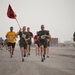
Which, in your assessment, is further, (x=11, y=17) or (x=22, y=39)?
(x=11, y=17)

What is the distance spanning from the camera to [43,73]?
7.89 m

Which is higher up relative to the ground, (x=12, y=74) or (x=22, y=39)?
(x=22, y=39)

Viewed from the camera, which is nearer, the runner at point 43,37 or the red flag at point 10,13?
the runner at point 43,37

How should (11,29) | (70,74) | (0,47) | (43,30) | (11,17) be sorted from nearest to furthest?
1. (70,74)
2. (43,30)
3. (11,17)
4. (11,29)
5. (0,47)

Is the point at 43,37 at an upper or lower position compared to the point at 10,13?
lower

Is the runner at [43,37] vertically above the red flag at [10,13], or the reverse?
the red flag at [10,13]

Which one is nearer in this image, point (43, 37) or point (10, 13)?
point (43, 37)

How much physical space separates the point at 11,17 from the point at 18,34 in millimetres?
1632

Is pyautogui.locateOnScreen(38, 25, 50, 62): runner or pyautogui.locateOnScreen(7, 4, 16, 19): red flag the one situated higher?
pyautogui.locateOnScreen(7, 4, 16, 19): red flag

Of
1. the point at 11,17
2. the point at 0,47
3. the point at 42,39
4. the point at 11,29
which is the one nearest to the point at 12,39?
the point at 11,29

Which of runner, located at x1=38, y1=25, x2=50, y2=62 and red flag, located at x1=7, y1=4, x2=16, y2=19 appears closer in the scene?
runner, located at x1=38, y1=25, x2=50, y2=62

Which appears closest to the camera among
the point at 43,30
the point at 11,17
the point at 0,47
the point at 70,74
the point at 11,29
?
the point at 70,74

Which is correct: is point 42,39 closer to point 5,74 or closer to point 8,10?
point 8,10

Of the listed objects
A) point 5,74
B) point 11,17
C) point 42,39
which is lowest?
point 5,74
